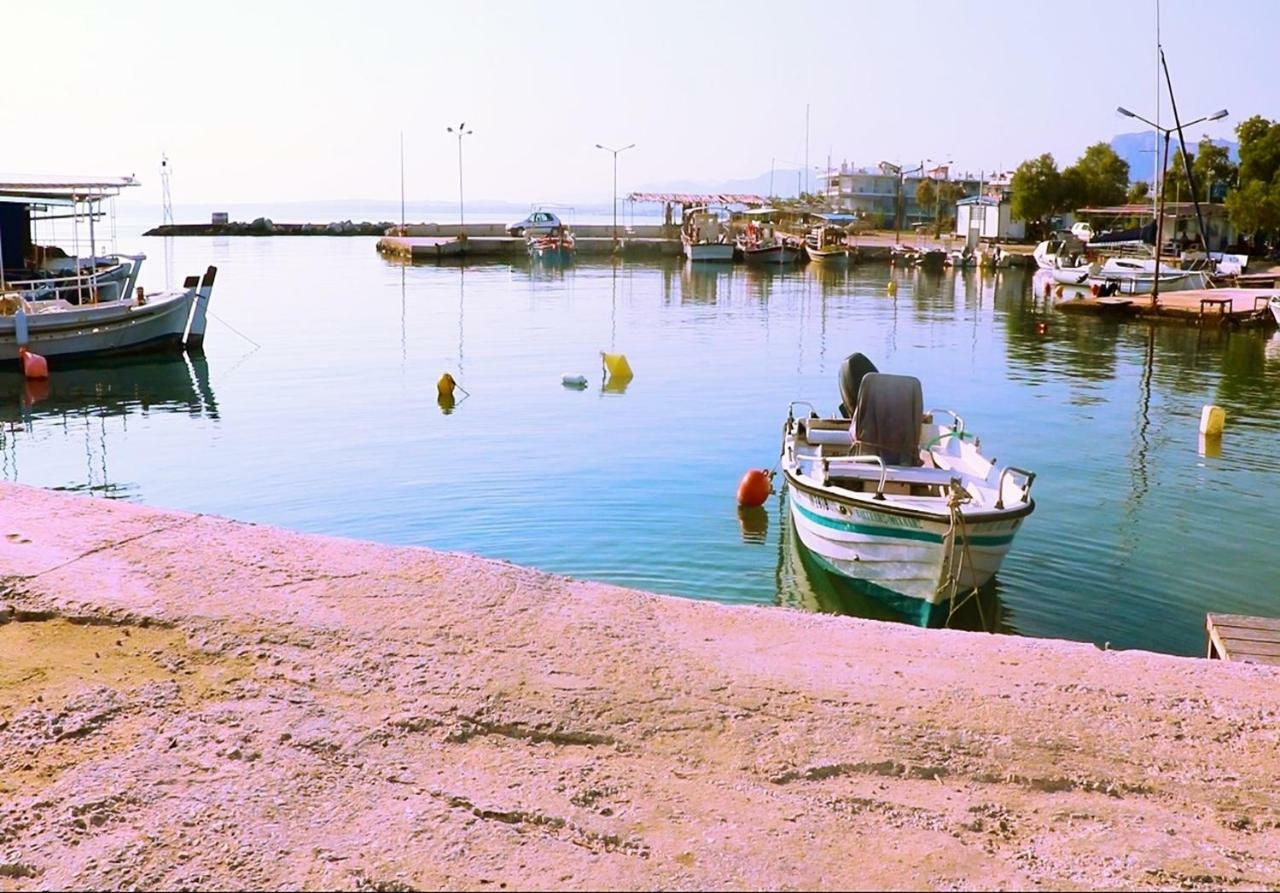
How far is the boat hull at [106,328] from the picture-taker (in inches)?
1132

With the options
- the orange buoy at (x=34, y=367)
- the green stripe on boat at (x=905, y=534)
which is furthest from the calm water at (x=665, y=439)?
the green stripe on boat at (x=905, y=534)

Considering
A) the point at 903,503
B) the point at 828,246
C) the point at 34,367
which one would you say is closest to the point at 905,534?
the point at 903,503

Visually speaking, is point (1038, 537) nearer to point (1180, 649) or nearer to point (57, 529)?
point (1180, 649)

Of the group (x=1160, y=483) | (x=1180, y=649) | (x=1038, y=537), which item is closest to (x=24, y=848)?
(x=1180, y=649)

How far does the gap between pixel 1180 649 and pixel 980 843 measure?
7.77 metres

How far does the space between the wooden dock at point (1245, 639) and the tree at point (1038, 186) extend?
266 feet

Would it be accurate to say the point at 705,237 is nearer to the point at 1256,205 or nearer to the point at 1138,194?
the point at 1138,194

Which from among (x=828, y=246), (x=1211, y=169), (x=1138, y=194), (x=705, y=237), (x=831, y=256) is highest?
(x=1211, y=169)

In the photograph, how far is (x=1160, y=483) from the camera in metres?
18.6

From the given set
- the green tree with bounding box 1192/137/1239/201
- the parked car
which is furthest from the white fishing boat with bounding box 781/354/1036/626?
the parked car

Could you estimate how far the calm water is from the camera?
45.0 feet

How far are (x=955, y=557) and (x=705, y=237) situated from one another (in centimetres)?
8293

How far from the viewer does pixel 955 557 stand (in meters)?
11.0

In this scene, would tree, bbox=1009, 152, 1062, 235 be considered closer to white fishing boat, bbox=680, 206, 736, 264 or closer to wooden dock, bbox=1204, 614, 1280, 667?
white fishing boat, bbox=680, 206, 736, 264
